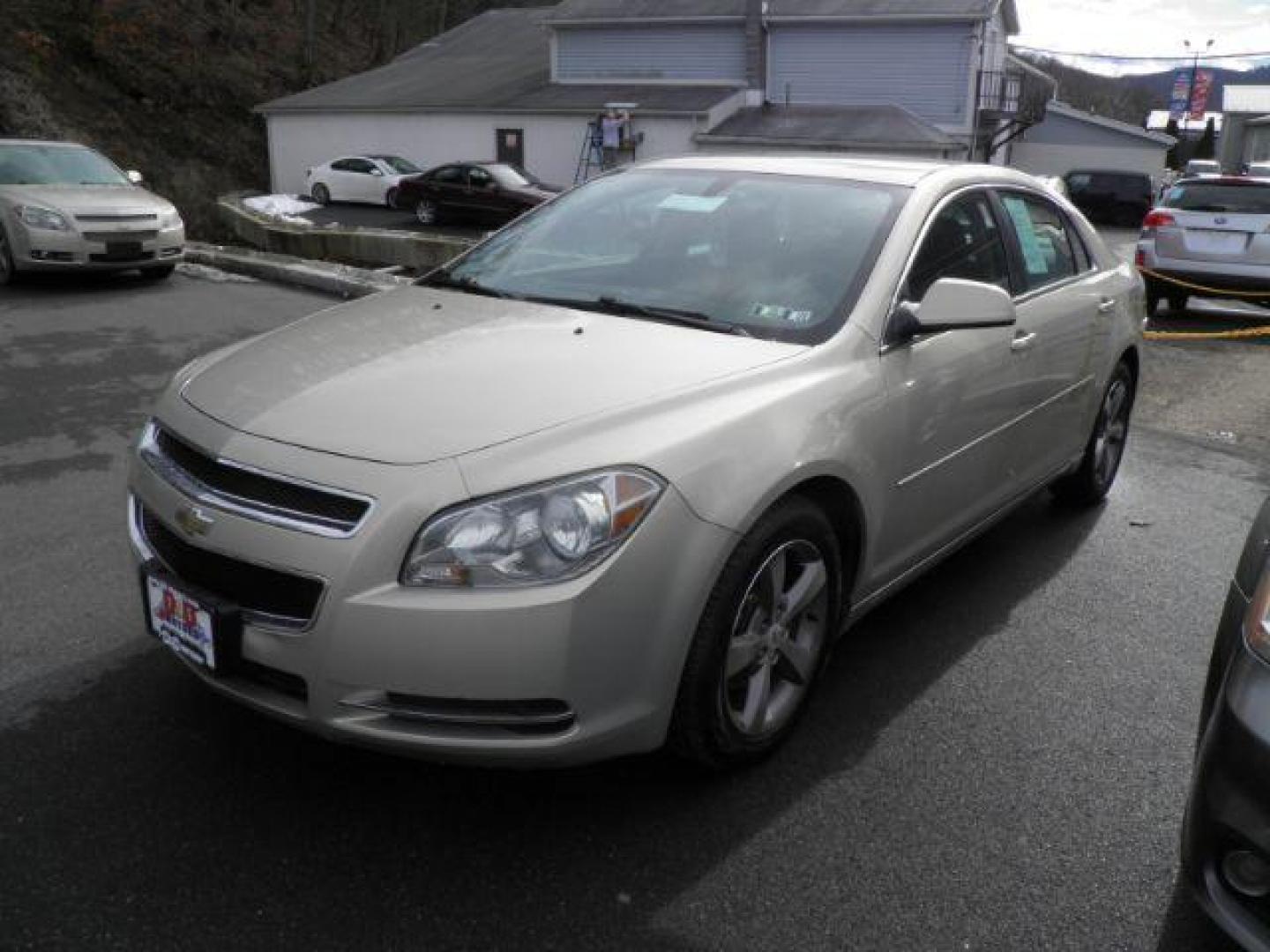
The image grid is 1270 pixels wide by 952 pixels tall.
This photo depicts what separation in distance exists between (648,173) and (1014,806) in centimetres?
251

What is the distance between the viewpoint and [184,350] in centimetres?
812

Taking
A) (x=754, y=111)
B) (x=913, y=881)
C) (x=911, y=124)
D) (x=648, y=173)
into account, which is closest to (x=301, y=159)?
(x=754, y=111)

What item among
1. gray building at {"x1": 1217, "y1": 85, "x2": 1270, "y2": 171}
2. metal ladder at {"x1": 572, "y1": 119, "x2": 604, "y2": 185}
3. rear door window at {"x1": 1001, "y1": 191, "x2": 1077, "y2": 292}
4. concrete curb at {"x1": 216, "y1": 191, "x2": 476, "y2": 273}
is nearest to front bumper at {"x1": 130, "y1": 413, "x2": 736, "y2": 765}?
rear door window at {"x1": 1001, "y1": 191, "x2": 1077, "y2": 292}

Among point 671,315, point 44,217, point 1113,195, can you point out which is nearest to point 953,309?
point 671,315

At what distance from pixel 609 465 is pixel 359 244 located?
1247 centimetres

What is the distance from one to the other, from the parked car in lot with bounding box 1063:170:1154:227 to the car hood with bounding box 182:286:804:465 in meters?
31.4

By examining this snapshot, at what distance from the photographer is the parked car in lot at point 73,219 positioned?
33.1ft

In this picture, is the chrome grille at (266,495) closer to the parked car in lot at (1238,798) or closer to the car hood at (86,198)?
the parked car in lot at (1238,798)

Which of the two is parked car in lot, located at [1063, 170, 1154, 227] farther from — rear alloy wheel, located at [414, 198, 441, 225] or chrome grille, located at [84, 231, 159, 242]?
chrome grille, located at [84, 231, 159, 242]

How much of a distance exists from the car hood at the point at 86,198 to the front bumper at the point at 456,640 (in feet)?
30.0

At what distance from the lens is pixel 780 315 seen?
3180 millimetres

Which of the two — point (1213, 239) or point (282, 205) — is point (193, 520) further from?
point (282, 205)

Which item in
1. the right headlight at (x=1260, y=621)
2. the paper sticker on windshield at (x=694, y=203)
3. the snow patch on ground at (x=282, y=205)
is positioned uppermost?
the paper sticker on windshield at (x=694, y=203)

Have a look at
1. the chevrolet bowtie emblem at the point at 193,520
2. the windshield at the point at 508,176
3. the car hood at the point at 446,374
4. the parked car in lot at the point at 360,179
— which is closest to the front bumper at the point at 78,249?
the car hood at the point at 446,374
